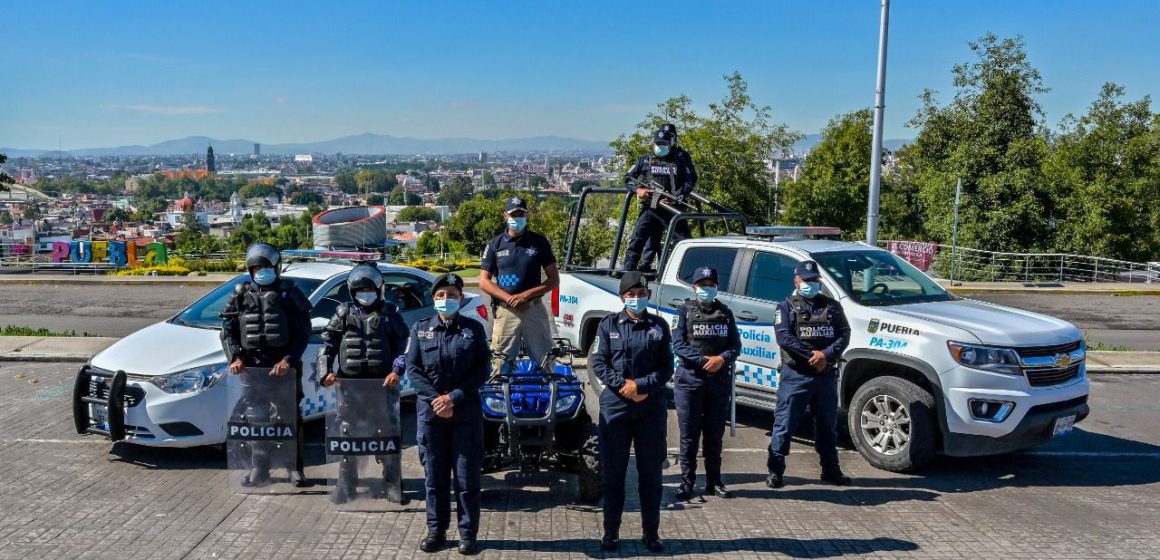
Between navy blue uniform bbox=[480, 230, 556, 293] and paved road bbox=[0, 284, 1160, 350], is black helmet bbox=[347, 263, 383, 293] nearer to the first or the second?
navy blue uniform bbox=[480, 230, 556, 293]

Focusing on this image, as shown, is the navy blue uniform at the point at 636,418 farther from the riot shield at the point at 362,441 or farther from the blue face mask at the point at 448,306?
the riot shield at the point at 362,441

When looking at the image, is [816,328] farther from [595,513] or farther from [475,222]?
[475,222]

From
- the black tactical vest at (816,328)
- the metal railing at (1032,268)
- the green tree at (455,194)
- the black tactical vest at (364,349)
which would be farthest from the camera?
the green tree at (455,194)

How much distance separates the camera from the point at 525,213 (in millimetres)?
7672

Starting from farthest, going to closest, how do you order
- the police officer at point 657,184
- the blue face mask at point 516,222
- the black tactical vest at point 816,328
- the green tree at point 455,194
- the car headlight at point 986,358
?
1. the green tree at point 455,194
2. the police officer at point 657,184
3. the blue face mask at point 516,222
4. the car headlight at point 986,358
5. the black tactical vest at point 816,328

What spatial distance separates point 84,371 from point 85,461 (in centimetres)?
77

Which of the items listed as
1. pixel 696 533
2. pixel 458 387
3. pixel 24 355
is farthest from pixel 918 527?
pixel 24 355

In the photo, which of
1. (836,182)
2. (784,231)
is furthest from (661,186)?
(836,182)

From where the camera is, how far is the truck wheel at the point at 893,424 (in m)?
7.43

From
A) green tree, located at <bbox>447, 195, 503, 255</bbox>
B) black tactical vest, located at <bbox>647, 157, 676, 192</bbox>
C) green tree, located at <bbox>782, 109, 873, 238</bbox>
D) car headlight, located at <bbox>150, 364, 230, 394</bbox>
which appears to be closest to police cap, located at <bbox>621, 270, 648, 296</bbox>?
car headlight, located at <bbox>150, 364, 230, 394</bbox>

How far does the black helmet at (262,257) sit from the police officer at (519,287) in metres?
1.70

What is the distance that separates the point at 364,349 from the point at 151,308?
1439cm

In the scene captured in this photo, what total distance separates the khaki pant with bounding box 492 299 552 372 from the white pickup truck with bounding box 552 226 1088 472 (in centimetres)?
160

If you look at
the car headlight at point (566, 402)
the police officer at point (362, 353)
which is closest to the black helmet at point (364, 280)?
the police officer at point (362, 353)
